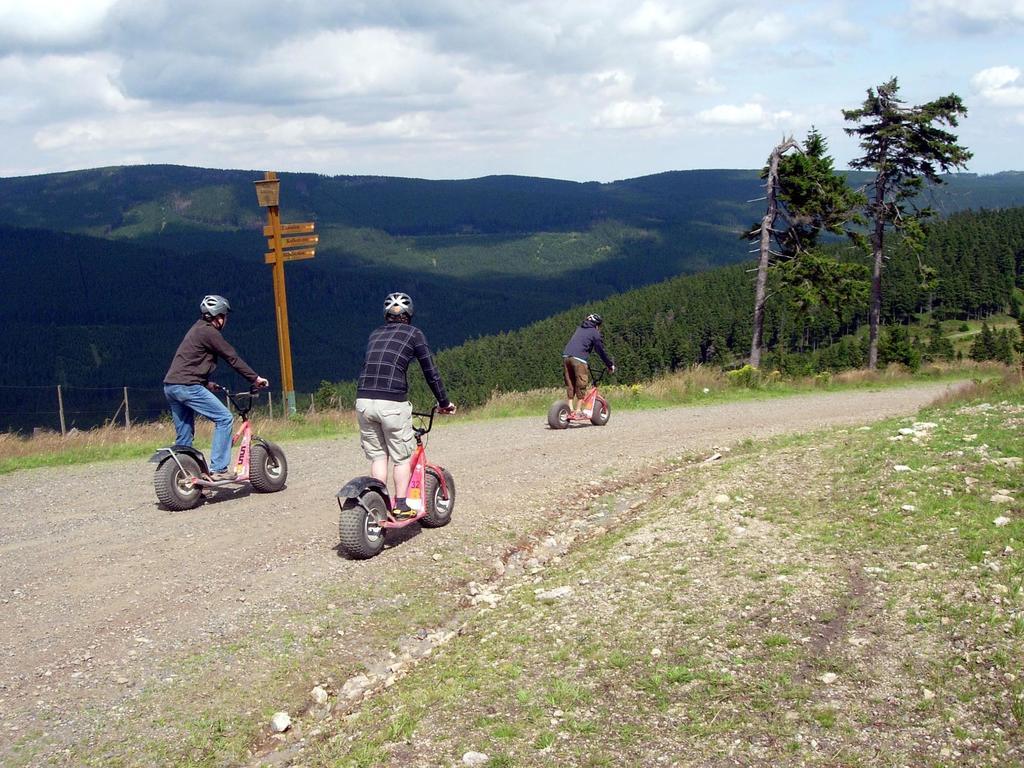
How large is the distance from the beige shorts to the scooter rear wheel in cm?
59

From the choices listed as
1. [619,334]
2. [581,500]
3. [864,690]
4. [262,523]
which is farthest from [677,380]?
[619,334]

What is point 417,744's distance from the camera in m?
5.29

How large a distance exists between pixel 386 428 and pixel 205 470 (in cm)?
333

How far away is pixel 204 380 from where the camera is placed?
1158 centimetres

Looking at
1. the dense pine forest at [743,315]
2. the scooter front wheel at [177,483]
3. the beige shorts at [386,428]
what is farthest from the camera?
the dense pine forest at [743,315]

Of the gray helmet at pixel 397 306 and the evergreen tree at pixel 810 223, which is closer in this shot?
the gray helmet at pixel 397 306

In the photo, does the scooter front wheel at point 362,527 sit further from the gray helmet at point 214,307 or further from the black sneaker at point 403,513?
the gray helmet at point 214,307

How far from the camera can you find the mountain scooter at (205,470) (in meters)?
11.2

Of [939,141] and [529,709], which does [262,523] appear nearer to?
[529,709]

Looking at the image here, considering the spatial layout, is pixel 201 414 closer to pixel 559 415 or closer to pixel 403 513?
pixel 403 513

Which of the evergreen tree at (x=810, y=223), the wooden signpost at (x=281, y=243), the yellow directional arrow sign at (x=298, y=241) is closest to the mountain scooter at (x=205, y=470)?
the wooden signpost at (x=281, y=243)

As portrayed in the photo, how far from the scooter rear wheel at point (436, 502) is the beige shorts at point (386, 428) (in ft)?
1.95

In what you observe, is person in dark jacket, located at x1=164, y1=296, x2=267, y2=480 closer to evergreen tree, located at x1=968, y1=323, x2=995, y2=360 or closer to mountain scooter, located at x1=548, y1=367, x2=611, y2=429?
mountain scooter, located at x1=548, y1=367, x2=611, y2=429

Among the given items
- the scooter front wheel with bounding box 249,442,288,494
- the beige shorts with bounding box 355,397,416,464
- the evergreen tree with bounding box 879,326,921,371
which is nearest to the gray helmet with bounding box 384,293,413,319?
the beige shorts with bounding box 355,397,416,464
